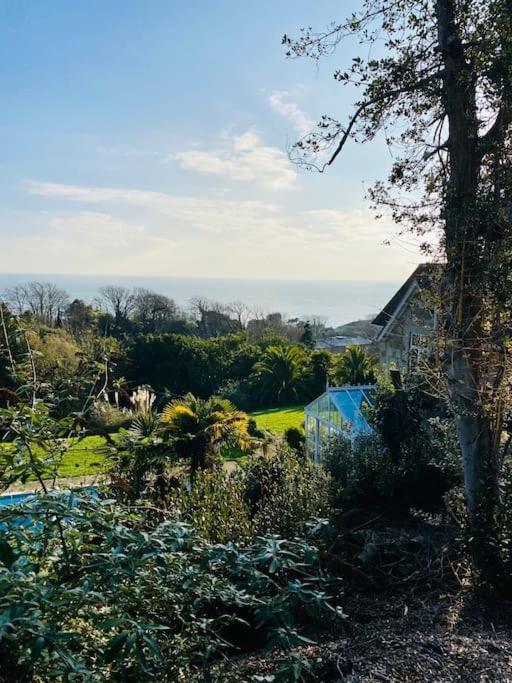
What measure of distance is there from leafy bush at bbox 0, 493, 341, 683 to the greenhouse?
6471mm

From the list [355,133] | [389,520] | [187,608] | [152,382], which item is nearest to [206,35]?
[355,133]

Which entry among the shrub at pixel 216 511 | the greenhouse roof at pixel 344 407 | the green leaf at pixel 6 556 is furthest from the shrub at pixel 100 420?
the greenhouse roof at pixel 344 407

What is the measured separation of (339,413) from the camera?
950 cm

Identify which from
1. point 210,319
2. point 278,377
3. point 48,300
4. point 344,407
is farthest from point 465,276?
point 210,319

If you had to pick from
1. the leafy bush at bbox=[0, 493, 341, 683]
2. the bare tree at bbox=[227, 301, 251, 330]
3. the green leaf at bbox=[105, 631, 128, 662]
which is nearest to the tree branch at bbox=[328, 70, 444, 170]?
the leafy bush at bbox=[0, 493, 341, 683]

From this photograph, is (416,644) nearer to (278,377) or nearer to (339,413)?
(339,413)

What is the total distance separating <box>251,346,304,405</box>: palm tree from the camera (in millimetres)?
27016

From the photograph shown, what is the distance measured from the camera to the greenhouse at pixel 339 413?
29.1ft

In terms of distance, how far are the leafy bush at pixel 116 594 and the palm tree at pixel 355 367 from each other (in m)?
17.8

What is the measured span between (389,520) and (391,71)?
15.4ft

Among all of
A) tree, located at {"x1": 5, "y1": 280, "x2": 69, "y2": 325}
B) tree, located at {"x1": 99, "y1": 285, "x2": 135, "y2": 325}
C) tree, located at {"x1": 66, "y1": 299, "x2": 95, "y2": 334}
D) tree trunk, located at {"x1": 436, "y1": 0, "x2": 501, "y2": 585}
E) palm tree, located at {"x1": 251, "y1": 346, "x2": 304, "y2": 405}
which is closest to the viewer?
tree trunk, located at {"x1": 436, "y1": 0, "x2": 501, "y2": 585}

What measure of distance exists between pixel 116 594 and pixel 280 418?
796 inches

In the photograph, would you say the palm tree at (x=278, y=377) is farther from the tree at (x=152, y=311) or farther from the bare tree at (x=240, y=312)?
the bare tree at (x=240, y=312)

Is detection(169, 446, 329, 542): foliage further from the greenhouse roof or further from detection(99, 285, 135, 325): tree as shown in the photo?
detection(99, 285, 135, 325): tree
